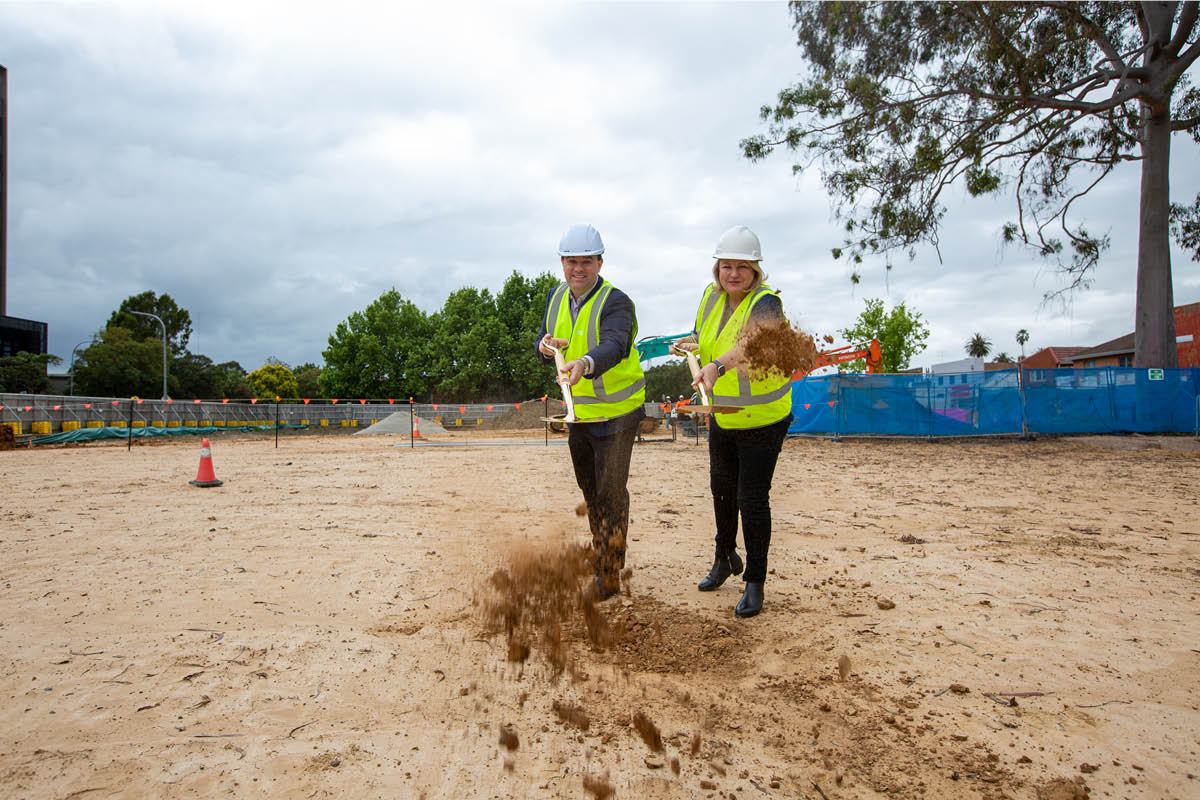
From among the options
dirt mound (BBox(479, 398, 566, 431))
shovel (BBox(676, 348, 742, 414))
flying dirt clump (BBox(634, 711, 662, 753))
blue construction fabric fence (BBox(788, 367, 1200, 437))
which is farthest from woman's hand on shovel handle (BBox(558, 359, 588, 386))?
dirt mound (BBox(479, 398, 566, 431))

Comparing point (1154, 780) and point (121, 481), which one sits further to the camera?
point (121, 481)

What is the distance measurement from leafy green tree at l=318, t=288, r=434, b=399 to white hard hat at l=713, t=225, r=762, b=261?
48.6 metres

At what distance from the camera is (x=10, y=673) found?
2533 millimetres

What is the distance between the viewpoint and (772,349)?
3.15m

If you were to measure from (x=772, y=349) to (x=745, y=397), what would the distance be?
286mm

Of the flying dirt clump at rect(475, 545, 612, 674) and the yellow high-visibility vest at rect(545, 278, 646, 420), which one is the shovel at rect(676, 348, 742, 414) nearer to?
the yellow high-visibility vest at rect(545, 278, 646, 420)

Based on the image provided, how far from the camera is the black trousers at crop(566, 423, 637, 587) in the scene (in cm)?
358

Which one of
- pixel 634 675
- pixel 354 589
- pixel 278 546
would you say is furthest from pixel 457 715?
pixel 278 546

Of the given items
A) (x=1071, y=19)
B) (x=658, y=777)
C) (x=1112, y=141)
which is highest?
(x=1071, y=19)

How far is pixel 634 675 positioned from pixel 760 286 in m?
2.05

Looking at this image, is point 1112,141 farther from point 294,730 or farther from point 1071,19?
point 294,730

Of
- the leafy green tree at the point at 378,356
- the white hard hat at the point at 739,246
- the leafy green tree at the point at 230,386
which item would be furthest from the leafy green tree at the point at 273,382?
the white hard hat at the point at 739,246

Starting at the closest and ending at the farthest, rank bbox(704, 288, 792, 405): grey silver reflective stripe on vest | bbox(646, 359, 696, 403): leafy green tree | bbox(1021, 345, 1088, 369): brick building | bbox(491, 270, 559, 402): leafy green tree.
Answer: bbox(704, 288, 792, 405): grey silver reflective stripe on vest, bbox(491, 270, 559, 402): leafy green tree, bbox(646, 359, 696, 403): leafy green tree, bbox(1021, 345, 1088, 369): brick building

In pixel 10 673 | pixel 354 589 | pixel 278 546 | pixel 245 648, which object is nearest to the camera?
pixel 10 673
